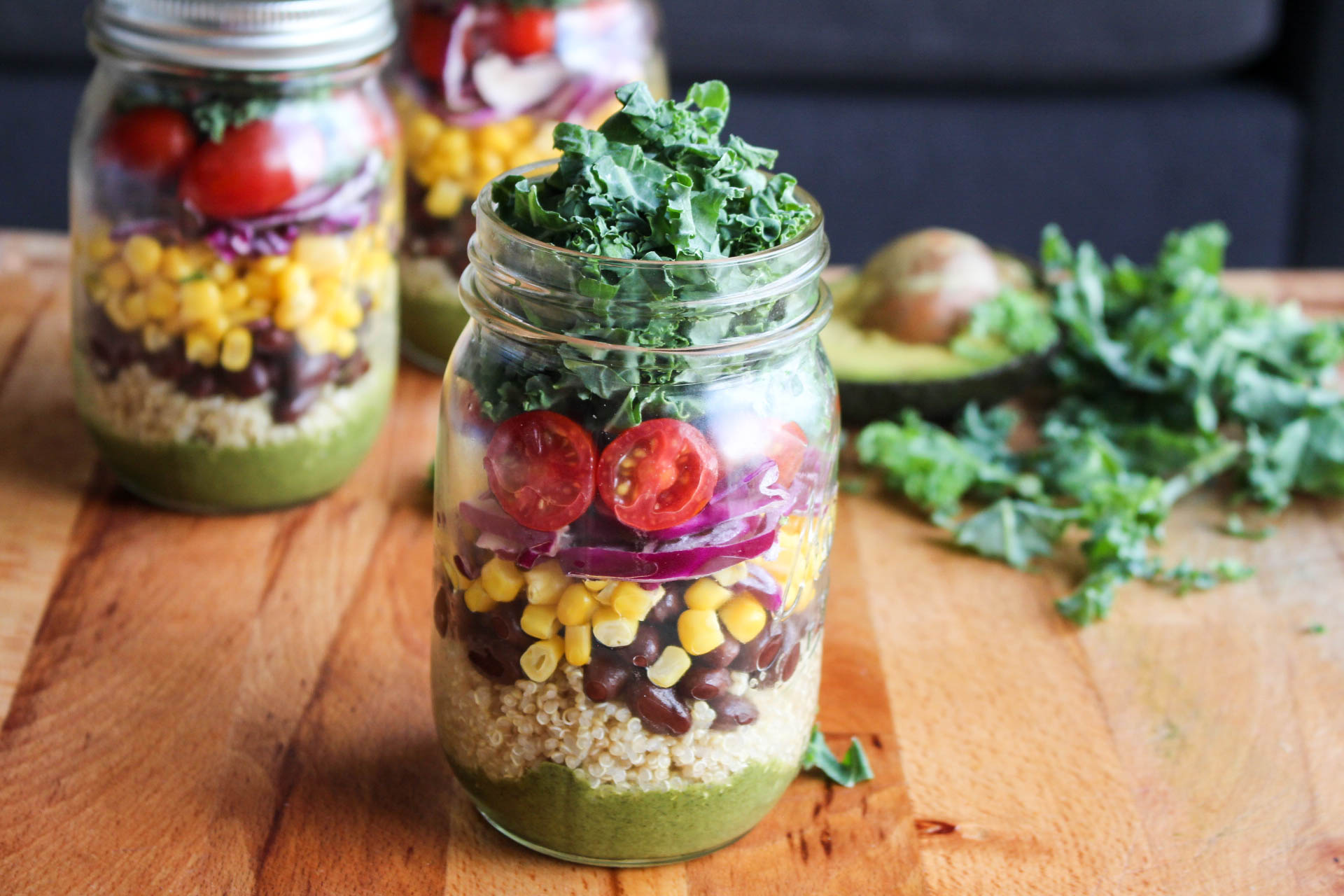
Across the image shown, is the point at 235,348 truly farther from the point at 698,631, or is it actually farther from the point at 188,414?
the point at 698,631

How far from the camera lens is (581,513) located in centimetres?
87

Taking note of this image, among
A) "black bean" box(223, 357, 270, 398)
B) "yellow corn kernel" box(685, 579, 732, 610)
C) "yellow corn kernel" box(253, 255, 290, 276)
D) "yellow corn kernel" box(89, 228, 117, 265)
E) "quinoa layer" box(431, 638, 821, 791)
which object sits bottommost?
"quinoa layer" box(431, 638, 821, 791)

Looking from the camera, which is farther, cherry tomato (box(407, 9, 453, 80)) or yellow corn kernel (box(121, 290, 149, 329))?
cherry tomato (box(407, 9, 453, 80))

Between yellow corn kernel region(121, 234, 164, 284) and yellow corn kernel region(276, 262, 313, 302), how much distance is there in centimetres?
11

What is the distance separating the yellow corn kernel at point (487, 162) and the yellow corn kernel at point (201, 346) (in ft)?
1.36

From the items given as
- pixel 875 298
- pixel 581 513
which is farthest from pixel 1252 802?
pixel 875 298

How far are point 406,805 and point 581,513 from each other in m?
0.32

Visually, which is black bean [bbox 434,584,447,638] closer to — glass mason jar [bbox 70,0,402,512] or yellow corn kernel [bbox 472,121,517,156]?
glass mason jar [bbox 70,0,402,512]

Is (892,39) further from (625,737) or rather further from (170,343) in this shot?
(625,737)

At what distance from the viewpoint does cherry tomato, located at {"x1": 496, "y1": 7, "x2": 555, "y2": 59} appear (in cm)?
155

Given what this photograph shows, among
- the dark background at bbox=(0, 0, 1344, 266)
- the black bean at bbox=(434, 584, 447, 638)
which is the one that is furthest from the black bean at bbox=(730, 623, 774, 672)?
the dark background at bbox=(0, 0, 1344, 266)

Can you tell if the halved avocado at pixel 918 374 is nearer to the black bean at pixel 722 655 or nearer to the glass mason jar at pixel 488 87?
the glass mason jar at pixel 488 87

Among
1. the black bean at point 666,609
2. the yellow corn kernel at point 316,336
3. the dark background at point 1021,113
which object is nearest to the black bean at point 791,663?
the black bean at point 666,609

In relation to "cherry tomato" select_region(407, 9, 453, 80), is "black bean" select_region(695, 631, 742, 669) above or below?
below
